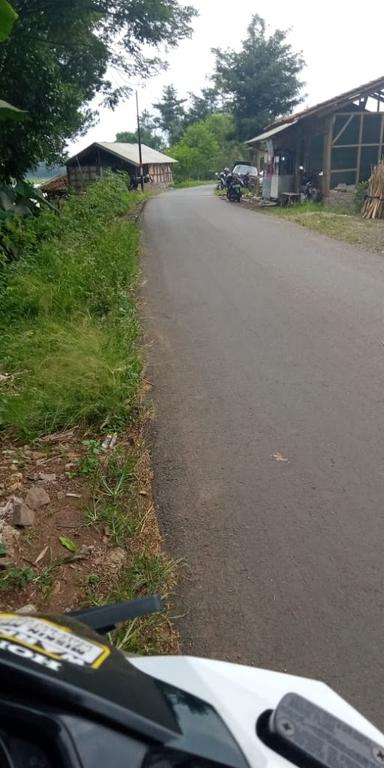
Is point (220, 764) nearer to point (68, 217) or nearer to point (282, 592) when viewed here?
point (282, 592)

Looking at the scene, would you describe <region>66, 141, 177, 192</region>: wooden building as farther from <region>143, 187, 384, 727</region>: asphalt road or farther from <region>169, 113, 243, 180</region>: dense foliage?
<region>143, 187, 384, 727</region>: asphalt road

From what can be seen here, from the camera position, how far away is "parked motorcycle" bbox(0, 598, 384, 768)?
91 centimetres

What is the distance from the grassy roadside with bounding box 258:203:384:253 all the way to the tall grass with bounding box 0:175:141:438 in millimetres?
5118

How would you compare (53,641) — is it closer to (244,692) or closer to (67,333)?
(244,692)

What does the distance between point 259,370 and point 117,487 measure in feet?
7.49

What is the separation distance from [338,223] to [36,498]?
46.8 feet

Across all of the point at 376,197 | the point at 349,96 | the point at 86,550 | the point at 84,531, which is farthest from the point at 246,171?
the point at 86,550

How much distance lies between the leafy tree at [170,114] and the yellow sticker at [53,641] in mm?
97423

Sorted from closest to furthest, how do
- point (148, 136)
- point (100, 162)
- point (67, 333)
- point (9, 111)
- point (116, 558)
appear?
point (116, 558) → point (9, 111) → point (67, 333) → point (100, 162) → point (148, 136)

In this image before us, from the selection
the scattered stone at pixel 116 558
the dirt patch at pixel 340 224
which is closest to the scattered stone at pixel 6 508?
the scattered stone at pixel 116 558

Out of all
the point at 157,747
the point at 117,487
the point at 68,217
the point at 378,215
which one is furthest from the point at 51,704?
the point at 378,215

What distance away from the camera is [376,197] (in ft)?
56.7

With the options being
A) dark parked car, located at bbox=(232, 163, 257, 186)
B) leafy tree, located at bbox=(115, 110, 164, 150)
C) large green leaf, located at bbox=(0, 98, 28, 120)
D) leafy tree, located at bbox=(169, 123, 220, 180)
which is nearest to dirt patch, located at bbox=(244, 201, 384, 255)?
large green leaf, located at bbox=(0, 98, 28, 120)

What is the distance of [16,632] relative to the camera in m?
1.15
